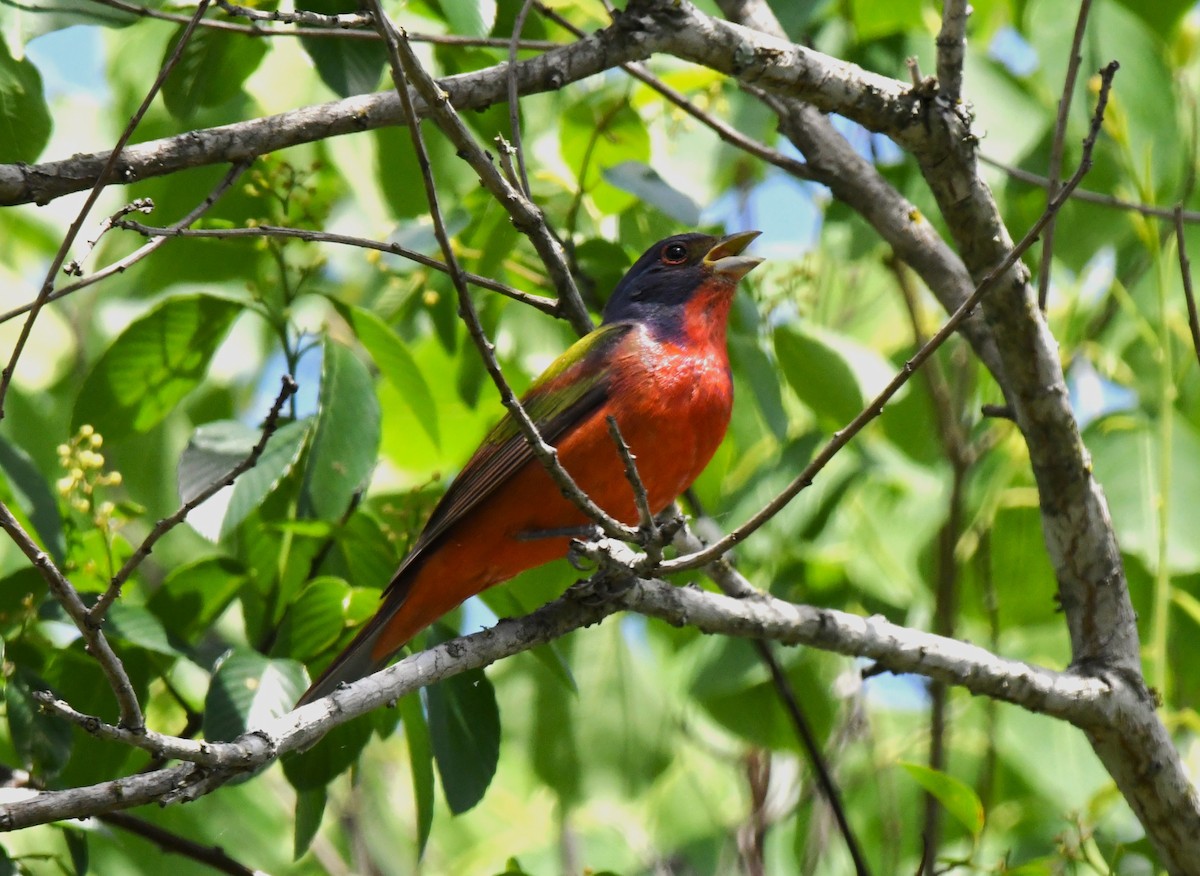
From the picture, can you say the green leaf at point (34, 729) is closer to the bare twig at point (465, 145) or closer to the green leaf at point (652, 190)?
the bare twig at point (465, 145)

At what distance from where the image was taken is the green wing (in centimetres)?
444

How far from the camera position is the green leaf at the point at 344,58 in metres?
4.26

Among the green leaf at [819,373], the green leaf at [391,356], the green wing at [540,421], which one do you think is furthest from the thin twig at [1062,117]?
the green leaf at [391,356]

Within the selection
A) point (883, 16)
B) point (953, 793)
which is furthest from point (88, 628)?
point (883, 16)

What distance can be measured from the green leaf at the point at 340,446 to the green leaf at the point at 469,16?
40.6 inches

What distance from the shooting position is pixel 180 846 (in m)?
4.14

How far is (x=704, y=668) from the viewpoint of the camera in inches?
204

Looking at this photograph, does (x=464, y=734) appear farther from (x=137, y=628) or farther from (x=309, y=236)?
(x=309, y=236)

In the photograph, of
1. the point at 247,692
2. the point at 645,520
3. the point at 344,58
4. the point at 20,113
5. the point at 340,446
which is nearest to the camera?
the point at 645,520

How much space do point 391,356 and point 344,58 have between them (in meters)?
0.91

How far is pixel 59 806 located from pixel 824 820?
382 cm

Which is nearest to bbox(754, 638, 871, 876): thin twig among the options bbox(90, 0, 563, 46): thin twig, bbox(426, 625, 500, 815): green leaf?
bbox(426, 625, 500, 815): green leaf

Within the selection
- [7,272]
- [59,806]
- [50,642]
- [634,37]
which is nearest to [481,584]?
[50,642]

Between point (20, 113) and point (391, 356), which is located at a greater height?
point (20, 113)
